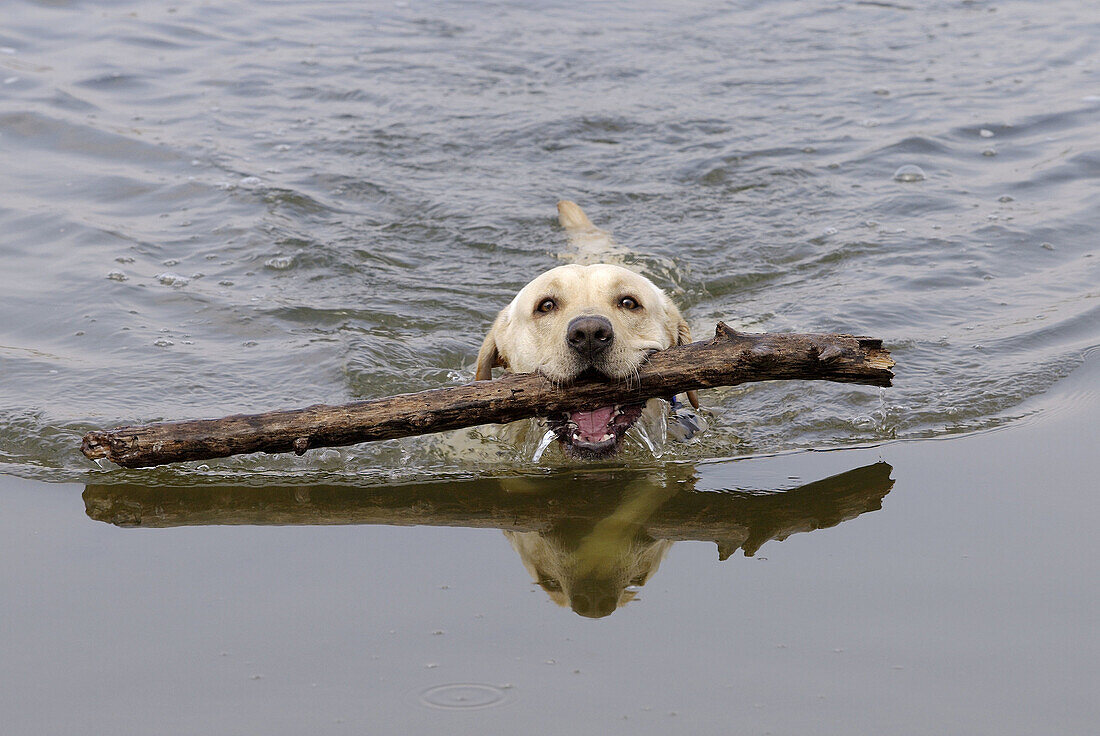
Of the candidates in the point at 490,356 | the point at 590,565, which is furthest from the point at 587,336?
the point at 490,356

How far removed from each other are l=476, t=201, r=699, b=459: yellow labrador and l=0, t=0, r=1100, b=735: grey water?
0.27 meters

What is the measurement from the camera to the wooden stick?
3.72 m

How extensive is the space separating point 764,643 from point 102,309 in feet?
14.7

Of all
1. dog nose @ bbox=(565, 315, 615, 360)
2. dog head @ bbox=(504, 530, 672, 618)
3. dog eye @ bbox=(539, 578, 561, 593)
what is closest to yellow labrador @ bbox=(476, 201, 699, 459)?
dog nose @ bbox=(565, 315, 615, 360)

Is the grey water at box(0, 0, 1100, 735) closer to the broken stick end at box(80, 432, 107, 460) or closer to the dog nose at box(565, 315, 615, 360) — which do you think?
the broken stick end at box(80, 432, 107, 460)

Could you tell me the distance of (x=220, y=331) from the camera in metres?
6.15

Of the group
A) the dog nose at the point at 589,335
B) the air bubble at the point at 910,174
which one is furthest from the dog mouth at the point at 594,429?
the air bubble at the point at 910,174

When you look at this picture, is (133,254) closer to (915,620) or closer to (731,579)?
(731,579)

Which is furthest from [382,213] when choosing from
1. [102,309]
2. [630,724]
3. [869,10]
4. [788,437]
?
[869,10]

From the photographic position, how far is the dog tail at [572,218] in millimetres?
7395

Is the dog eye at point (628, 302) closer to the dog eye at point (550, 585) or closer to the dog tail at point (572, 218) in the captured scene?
the dog eye at point (550, 585)

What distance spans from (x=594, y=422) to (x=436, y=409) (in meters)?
0.80

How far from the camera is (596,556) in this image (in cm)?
370

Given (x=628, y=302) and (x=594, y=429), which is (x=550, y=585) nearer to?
(x=594, y=429)
